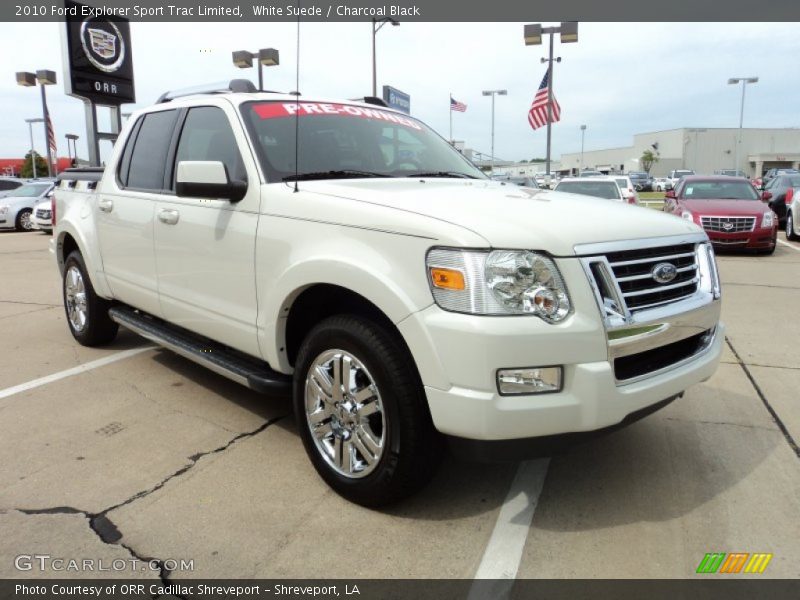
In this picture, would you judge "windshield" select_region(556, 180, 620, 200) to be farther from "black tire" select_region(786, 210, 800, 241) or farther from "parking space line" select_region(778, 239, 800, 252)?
"black tire" select_region(786, 210, 800, 241)

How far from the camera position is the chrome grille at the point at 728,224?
36.6ft

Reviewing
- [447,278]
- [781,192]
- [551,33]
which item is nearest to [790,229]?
[781,192]

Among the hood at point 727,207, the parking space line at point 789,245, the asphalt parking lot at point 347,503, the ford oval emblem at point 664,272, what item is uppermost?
the ford oval emblem at point 664,272

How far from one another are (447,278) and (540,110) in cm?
1779

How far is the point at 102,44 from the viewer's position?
47.8ft

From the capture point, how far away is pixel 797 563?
7.88 ft

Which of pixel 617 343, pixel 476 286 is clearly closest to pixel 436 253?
pixel 476 286

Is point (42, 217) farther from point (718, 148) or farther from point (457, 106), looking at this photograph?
point (718, 148)

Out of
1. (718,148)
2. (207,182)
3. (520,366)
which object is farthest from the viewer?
(718,148)

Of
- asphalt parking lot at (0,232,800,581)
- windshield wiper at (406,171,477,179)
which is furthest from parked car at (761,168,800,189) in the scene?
windshield wiper at (406,171,477,179)

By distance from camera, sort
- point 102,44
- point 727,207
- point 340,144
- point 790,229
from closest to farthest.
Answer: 1. point 340,144
2. point 727,207
3. point 790,229
4. point 102,44

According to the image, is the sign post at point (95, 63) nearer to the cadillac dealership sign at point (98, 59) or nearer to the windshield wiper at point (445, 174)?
the cadillac dealership sign at point (98, 59)

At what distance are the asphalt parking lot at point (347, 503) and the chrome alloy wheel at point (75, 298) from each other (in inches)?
41.0

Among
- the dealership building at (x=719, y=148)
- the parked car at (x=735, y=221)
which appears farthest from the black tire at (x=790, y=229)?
the dealership building at (x=719, y=148)
